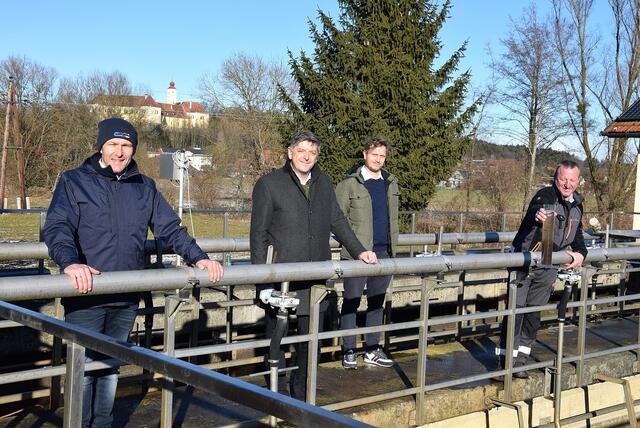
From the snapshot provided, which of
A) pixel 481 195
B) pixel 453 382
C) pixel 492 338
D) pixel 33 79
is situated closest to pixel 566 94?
pixel 481 195

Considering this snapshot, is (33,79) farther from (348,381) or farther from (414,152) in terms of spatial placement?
(348,381)

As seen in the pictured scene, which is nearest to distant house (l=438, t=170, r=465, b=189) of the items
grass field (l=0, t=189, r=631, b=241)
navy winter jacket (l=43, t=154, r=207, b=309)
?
grass field (l=0, t=189, r=631, b=241)

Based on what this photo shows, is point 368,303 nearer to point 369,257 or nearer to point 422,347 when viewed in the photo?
point 422,347

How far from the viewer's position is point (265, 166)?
38.7m

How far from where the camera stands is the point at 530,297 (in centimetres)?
605

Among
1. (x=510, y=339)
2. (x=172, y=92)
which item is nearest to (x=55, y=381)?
(x=510, y=339)

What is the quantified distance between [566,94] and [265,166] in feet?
49.0

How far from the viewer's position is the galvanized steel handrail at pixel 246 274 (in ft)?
9.84

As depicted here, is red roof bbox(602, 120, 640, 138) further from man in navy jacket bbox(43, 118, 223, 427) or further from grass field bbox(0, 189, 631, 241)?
man in navy jacket bbox(43, 118, 223, 427)

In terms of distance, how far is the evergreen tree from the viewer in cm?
2594

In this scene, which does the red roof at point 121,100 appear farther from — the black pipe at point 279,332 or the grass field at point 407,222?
the black pipe at point 279,332

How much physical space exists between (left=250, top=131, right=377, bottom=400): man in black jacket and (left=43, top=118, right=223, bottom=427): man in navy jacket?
972 millimetres

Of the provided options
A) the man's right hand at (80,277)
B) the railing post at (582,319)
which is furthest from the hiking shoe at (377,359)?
the man's right hand at (80,277)

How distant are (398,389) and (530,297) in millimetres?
1367
